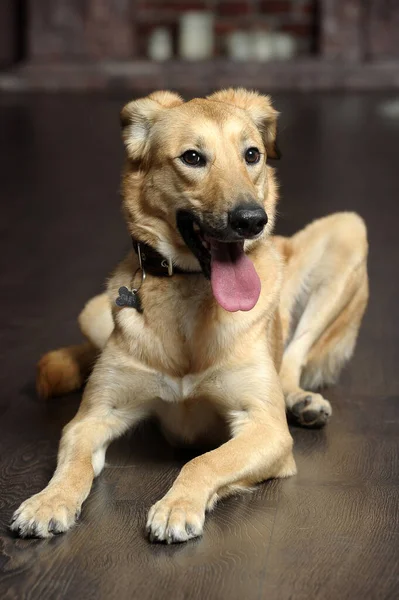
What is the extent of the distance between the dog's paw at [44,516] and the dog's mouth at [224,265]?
2.06ft

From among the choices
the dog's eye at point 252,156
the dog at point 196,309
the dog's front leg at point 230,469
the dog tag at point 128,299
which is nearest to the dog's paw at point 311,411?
the dog at point 196,309

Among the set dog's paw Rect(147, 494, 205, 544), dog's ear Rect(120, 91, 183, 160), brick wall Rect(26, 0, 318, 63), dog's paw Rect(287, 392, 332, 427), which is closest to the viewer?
dog's paw Rect(147, 494, 205, 544)

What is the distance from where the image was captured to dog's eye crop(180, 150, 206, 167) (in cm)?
281

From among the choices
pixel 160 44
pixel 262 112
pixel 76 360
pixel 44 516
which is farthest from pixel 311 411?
pixel 160 44

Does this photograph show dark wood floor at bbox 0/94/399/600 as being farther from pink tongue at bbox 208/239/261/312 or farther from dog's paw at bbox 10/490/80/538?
pink tongue at bbox 208/239/261/312

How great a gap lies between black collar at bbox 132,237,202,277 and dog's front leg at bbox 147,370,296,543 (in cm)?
39

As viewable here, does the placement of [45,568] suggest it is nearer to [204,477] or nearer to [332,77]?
[204,477]

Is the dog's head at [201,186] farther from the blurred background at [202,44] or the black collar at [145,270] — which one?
the blurred background at [202,44]

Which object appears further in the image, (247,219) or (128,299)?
(128,299)

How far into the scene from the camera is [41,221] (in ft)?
20.5

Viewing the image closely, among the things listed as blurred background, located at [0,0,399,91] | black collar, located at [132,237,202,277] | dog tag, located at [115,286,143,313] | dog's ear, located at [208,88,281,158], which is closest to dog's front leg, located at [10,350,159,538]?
dog tag, located at [115,286,143,313]

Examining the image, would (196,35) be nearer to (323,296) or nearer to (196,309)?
(323,296)

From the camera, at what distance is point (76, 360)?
3.51m

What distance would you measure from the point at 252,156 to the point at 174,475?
869 mm
